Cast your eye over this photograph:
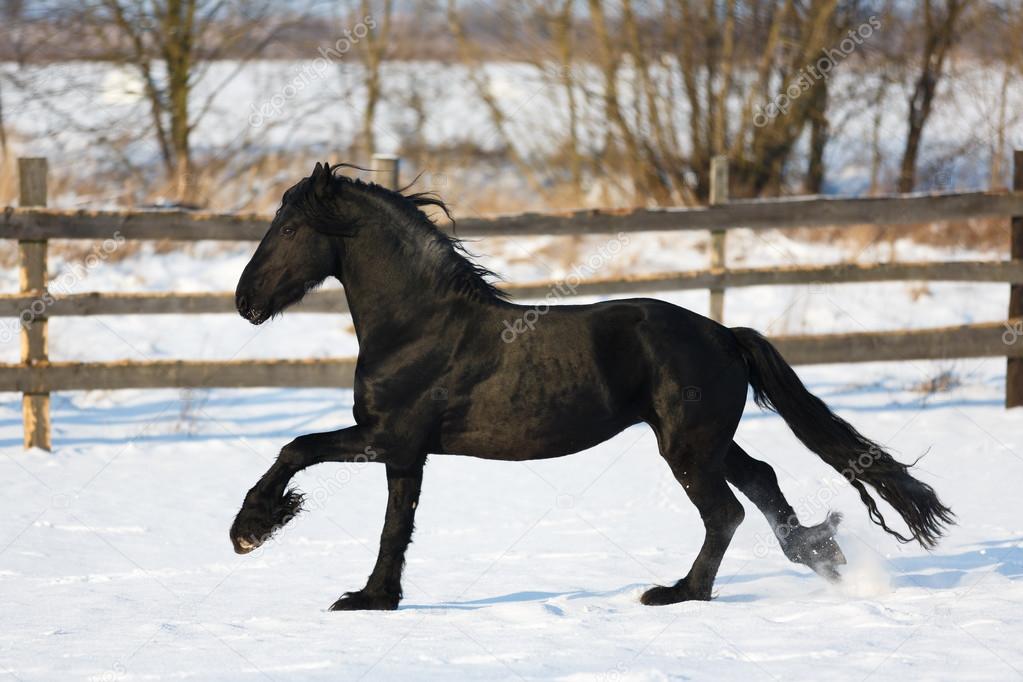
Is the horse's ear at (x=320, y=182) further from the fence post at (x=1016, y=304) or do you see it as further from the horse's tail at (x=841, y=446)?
the fence post at (x=1016, y=304)

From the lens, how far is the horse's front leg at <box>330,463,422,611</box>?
432cm

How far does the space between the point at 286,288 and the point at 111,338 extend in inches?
228

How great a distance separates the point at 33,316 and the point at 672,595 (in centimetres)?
460

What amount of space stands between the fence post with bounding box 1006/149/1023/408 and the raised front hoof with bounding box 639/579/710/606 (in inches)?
195

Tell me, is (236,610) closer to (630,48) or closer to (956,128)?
(630,48)

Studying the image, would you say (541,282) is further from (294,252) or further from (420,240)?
(294,252)

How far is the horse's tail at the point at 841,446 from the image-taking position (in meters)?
4.63

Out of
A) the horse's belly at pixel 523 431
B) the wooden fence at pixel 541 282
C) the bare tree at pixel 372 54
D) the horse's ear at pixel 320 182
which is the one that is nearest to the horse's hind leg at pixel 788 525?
the horse's belly at pixel 523 431

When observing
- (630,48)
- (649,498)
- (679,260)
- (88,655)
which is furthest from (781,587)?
(630,48)

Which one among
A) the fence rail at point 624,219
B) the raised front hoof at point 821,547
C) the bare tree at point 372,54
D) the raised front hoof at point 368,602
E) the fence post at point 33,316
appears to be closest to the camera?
the raised front hoof at point 368,602

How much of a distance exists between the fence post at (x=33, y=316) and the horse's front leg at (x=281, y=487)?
3.61 meters

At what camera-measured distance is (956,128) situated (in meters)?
16.6

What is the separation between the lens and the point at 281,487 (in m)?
4.18

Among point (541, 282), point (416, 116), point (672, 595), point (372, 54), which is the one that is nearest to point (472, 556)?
point (672, 595)
